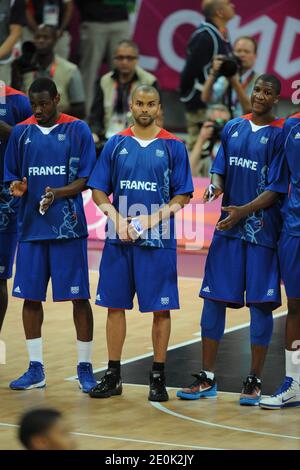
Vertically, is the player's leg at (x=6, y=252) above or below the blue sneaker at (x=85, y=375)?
above

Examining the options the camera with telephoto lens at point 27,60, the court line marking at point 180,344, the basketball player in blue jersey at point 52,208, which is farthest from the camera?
the camera with telephoto lens at point 27,60

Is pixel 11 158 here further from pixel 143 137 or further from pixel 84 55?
pixel 84 55

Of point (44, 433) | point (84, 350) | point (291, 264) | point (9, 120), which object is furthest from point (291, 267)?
point (44, 433)

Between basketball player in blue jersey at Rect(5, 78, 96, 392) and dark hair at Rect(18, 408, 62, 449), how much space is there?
4.07 metres

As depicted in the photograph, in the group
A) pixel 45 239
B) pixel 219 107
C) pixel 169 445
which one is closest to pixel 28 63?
pixel 219 107

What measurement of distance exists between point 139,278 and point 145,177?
0.69m

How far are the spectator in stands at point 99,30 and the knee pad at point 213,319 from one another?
8.58m

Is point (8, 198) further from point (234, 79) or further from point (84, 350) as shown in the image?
point (234, 79)

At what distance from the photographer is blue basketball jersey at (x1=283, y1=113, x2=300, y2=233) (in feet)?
27.7

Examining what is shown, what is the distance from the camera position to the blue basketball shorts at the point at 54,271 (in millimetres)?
8953

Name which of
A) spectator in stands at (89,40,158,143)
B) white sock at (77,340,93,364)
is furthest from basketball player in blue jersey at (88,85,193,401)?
spectator in stands at (89,40,158,143)

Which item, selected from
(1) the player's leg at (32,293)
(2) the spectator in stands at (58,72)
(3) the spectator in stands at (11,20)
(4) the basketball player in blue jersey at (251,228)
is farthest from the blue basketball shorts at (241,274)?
(2) the spectator in stands at (58,72)

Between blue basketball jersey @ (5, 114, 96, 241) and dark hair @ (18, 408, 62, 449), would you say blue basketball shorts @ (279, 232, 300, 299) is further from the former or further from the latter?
dark hair @ (18, 408, 62, 449)

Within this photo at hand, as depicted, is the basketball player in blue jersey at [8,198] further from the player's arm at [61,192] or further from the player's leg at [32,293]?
the player's arm at [61,192]
